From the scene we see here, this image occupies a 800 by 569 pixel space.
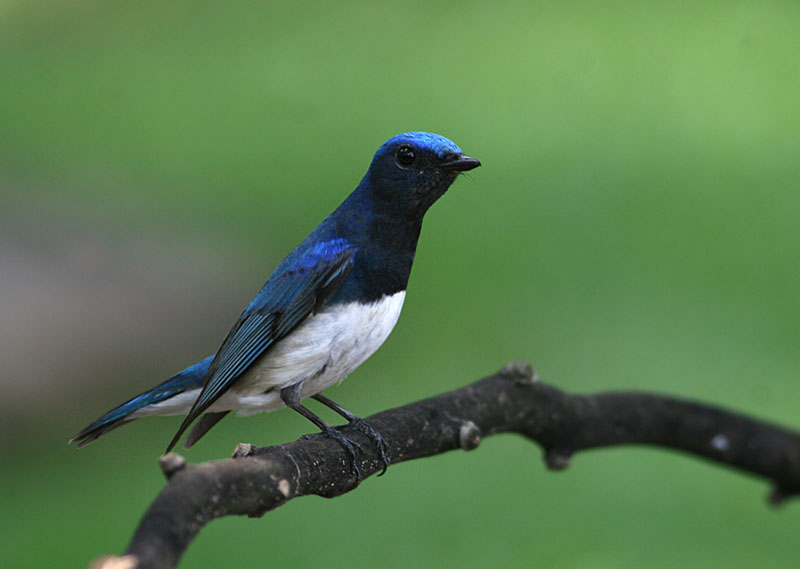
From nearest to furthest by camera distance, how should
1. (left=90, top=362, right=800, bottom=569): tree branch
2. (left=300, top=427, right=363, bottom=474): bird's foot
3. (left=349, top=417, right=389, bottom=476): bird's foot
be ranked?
(left=90, top=362, right=800, bottom=569): tree branch → (left=300, top=427, right=363, bottom=474): bird's foot → (left=349, top=417, right=389, bottom=476): bird's foot

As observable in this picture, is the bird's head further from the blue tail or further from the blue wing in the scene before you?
the blue tail

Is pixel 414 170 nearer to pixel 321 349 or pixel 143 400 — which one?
pixel 321 349

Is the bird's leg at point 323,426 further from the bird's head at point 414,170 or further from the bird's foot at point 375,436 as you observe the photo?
the bird's head at point 414,170

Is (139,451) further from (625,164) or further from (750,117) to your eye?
(750,117)

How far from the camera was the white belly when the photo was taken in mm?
1992

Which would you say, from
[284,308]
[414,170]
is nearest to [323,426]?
[284,308]

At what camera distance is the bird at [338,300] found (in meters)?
1.98

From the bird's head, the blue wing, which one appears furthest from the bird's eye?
the blue wing

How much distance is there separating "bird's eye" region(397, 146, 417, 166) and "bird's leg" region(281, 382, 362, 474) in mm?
537

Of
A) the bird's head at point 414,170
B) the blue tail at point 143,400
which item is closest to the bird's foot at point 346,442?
the blue tail at point 143,400

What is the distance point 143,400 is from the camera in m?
2.08

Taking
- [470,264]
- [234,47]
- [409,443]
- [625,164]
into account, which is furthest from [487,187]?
[409,443]

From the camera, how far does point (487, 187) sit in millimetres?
4949

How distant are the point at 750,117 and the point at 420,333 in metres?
2.26
